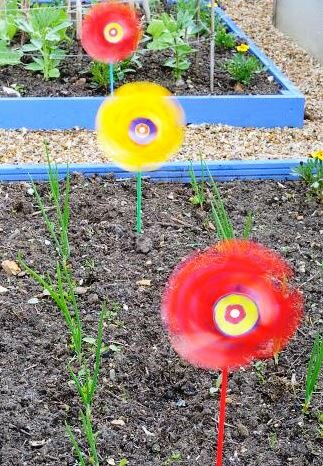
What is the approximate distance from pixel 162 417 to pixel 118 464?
169 millimetres

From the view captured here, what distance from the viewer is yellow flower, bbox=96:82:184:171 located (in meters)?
2.15

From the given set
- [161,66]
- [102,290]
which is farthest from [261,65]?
[102,290]

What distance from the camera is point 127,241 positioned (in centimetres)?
246

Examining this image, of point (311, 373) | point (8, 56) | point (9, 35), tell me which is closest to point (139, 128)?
point (311, 373)

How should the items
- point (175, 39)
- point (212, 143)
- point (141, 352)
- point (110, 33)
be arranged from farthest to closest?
point (175, 39) → point (212, 143) → point (110, 33) → point (141, 352)

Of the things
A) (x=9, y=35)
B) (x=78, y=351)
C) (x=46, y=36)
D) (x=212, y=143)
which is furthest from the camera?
(x=9, y=35)

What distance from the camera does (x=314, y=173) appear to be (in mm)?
2818

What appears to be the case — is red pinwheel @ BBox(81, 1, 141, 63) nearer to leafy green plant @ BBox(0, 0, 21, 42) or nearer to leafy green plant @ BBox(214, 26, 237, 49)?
leafy green plant @ BBox(0, 0, 21, 42)

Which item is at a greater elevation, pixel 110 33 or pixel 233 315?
pixel 110 33

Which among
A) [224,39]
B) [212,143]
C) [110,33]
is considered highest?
[224,39]

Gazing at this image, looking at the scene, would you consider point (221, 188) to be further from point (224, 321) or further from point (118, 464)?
point (224, 321)

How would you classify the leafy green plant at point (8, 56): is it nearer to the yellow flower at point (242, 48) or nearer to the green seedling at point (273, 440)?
the yellow flower at point (242, 48)

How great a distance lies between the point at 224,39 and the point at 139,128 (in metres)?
2.43

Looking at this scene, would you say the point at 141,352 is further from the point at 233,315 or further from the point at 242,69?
the point at 242,69
